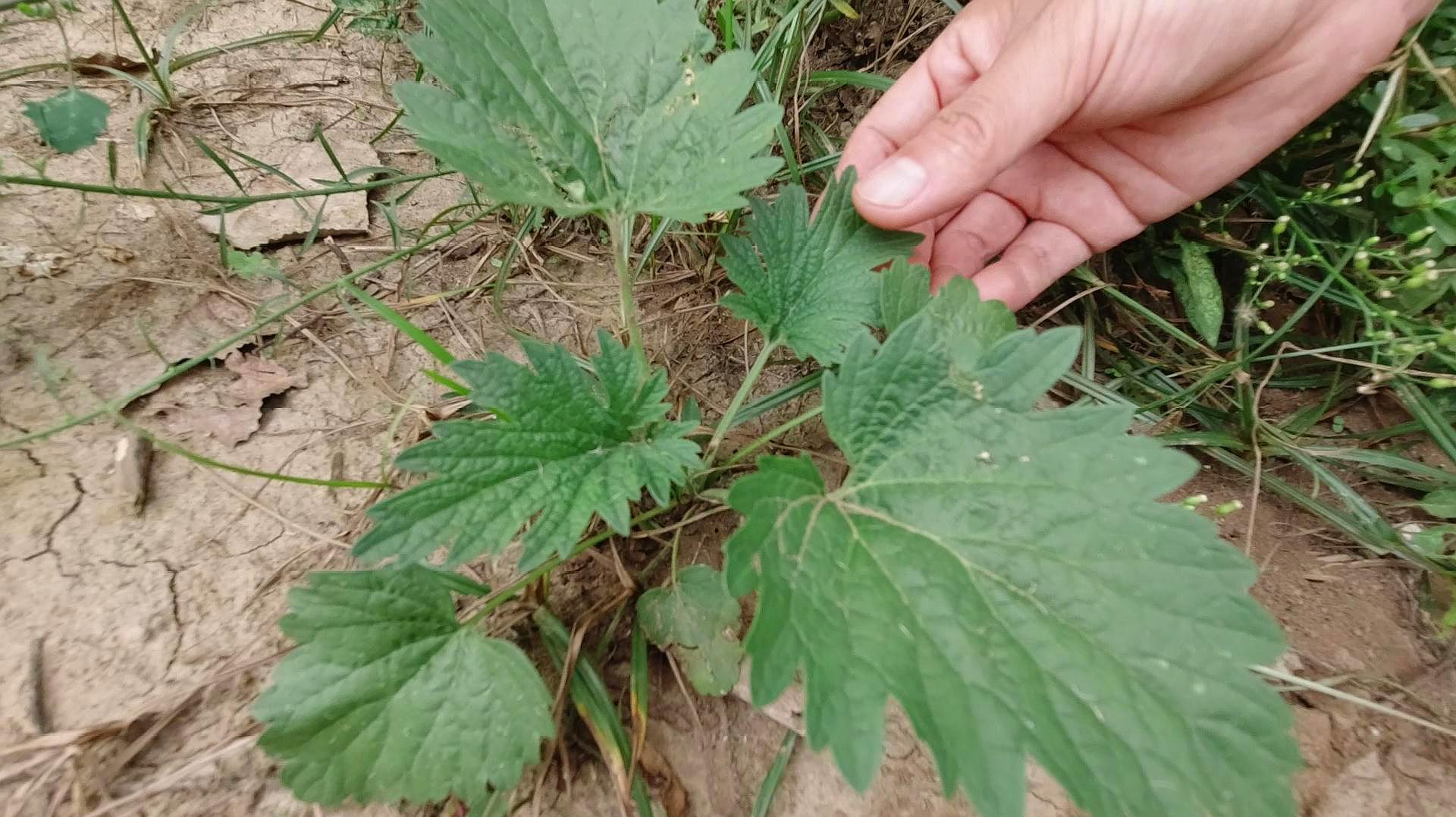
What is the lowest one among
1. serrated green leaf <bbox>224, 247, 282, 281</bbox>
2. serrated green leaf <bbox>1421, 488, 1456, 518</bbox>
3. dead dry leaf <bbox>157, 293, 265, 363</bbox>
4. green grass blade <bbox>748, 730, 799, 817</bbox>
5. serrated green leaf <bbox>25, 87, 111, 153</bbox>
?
serrated green leaf <bbox>1421, 488, 1456, 518</bbox>

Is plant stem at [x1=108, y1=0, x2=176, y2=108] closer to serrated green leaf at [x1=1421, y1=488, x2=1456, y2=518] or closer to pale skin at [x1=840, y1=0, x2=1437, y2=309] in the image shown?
pale skin at [x1=840, y1=0, x2=1437, y2=309]

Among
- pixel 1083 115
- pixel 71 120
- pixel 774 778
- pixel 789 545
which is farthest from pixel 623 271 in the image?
pixel 71 120

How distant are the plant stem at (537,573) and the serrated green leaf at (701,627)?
0.15m

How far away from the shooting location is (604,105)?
4.45 feet

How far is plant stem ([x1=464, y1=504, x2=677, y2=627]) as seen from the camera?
1.19 metres

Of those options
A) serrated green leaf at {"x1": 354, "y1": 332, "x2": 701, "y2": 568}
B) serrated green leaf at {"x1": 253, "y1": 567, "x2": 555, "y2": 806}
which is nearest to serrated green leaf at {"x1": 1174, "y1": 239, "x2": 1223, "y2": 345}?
serrated green leaf at {"x1": 354, "y1": 332, "x2": 701, "y2": 568}

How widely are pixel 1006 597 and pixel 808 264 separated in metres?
0.79

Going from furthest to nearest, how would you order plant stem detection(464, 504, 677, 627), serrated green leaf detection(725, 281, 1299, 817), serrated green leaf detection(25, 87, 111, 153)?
serrated green leaf detection(25, 87, 111, 153), plant stem detection(464, 504, 677, 627), serrated green leaf detection(725, 281, 1299, 817)

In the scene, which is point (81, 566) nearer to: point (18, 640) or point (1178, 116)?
point (18, 640)

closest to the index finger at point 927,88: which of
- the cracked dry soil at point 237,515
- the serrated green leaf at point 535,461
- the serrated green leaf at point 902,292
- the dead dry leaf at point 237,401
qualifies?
the serrated green leaf at point 902,292

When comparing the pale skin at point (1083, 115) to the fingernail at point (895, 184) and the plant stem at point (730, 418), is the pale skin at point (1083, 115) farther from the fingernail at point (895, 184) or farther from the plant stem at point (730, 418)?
the plant stem at point (730, 418)

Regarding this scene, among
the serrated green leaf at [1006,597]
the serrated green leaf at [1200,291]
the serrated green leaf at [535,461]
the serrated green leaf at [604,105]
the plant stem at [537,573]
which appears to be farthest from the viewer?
the serrated green leaf at [1200,291]

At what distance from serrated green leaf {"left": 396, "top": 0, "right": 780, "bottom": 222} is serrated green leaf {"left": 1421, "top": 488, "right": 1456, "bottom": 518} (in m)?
1.52

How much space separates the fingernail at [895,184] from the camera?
1.37 metres
